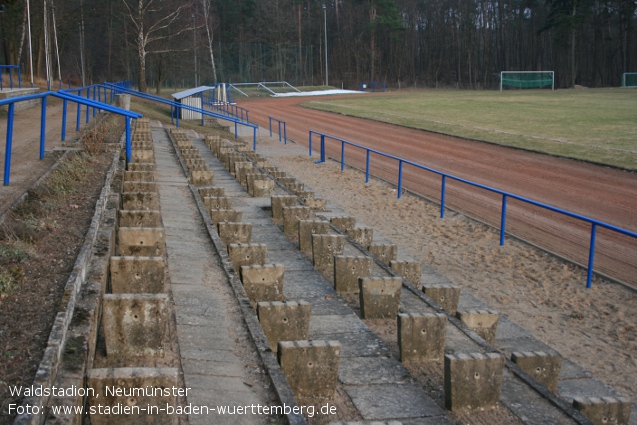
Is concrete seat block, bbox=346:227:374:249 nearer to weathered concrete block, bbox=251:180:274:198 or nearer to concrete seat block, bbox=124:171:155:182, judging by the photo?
concrete seat block, bbox=124:171:155:182

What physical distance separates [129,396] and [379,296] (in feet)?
13.5

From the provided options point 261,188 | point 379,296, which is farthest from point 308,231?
point 261,188

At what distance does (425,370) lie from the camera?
21.9 ft

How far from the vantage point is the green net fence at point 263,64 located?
84938 mm

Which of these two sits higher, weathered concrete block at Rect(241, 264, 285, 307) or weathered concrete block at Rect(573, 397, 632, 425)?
weathered concrete block at Rect(241, 264, 285, 307)

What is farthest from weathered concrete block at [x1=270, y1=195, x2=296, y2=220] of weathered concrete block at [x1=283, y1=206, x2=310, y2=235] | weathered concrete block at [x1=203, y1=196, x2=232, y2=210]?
weathered concrete block at [x1=203, y1=196, x2=232, y2=210]

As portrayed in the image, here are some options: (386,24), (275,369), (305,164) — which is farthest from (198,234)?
(386,24)

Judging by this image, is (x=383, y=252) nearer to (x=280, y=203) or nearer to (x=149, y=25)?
(x=280, y=203)

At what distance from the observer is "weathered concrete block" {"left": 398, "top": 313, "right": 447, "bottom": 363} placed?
263 inches

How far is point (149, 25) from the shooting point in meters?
53.6

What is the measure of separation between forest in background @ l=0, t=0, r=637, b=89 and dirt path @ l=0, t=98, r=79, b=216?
5580cm

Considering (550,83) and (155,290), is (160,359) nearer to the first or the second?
(155,290)

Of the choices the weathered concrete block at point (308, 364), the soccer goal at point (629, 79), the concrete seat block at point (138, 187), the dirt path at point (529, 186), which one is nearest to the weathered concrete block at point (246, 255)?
the concrete seat block at point (138, 187)

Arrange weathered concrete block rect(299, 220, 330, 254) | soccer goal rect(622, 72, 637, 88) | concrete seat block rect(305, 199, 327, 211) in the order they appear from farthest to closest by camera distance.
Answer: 1. soccer goal rect(622, 72, 637, 88)
2. concrete seat block rect(305, 199, 327, 211)
3. weathered concrete block rect(299, 220, 330, 254)
